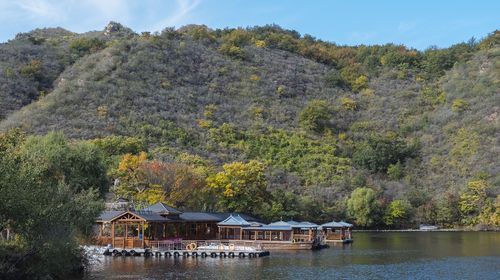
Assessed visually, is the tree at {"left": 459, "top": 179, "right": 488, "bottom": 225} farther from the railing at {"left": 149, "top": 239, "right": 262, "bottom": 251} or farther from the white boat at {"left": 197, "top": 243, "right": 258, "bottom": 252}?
the white boat at {"left": 197, "top": 243, "right": 258, "bottom": 252}

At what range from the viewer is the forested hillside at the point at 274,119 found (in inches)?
3221

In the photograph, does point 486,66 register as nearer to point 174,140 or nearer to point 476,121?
point 476,121

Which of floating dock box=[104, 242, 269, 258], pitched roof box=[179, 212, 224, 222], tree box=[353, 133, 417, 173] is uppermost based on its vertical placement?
tree box=[353, 133, 417, 173]

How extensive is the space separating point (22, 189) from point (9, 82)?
283 ft

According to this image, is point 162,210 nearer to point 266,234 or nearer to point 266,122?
point 266,234

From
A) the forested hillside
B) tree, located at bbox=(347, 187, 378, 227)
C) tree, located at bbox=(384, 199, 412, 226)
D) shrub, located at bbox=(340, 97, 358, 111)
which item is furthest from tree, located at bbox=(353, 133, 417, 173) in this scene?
tree, located at bbox=(347, 187, 378, 227)

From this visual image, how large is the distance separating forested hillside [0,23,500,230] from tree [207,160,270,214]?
0.13 m

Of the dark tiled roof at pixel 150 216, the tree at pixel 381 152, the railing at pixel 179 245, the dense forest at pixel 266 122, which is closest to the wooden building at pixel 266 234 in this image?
the railing at pixel 179 245

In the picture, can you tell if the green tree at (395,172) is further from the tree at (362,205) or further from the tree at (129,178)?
the tree at (129,178)

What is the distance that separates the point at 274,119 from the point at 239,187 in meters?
45.9

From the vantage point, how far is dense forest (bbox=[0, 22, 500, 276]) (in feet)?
236

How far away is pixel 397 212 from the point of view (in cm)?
9100

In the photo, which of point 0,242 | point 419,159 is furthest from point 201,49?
point 0,242

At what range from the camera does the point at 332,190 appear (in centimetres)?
9238
